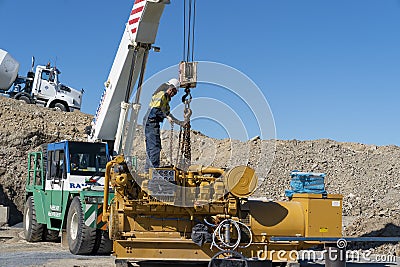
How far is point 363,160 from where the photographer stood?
34.2 m

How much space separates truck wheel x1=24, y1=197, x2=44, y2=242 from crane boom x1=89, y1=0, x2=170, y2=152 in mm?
2830

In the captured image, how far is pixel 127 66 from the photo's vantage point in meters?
12.9

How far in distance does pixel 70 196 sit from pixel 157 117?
4009 mm

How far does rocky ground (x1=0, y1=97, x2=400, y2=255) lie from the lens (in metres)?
20.9

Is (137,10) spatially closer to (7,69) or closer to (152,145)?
(152,145)

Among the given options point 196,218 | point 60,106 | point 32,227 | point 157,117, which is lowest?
point 32,227

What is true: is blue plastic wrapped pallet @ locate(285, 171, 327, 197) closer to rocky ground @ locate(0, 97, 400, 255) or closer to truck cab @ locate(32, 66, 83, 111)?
rocky ground @ locate(0, 97, 400, 255)

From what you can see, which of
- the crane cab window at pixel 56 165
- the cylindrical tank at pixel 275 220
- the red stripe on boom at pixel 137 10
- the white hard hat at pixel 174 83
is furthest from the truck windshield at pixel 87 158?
the cylindrical tank at pixel 275 220

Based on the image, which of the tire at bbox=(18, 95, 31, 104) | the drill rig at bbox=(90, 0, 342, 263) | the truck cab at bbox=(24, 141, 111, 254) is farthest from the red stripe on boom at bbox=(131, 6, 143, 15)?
the tire at bbox=(18, 95, 31, 104)

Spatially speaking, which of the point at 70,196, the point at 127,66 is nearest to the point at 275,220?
the point at 127,66

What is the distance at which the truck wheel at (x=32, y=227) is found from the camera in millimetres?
15359

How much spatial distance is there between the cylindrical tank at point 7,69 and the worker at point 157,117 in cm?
2009

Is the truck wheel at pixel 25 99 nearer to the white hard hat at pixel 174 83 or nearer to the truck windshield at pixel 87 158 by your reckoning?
the truck windshield at pixel 87 158

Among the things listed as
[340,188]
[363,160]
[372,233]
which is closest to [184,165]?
[372,233]
